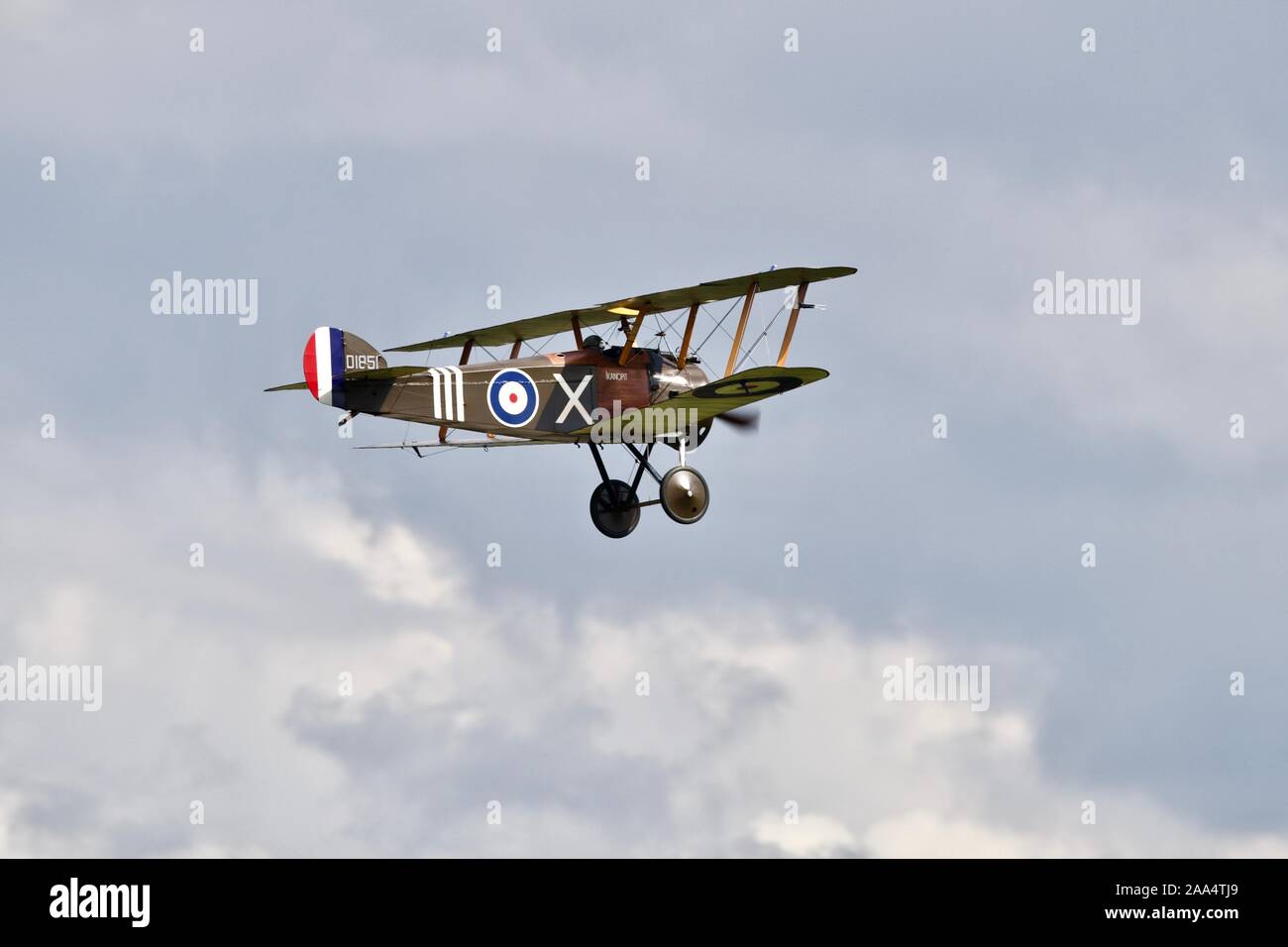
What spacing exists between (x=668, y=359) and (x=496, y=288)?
13.4 feet

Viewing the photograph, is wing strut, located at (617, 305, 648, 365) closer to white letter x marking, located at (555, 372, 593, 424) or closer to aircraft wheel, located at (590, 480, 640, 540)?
white letter x marking, located at (555, 372, 593, 424)

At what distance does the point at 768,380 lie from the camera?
37.0m

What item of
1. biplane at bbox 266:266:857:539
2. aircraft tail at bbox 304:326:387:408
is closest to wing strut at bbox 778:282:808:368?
biplane at bbox 266:266:857:539

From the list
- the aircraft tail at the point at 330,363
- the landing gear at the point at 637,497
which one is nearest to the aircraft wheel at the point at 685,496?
the landing gear at the point at 637,497

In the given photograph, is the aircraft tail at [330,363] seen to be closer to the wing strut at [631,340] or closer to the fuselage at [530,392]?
the fuselage at [530,392]

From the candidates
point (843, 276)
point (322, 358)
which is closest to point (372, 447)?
point (322, 358)

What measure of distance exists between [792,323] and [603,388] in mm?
3214

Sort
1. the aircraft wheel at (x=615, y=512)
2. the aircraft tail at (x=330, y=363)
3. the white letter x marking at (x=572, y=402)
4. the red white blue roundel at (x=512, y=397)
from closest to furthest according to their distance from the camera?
the aircraft tail at (x=330, y=363)
the red white blue roundel at (x=512, y=397)
the white letter x marking at (x=572, y=402)
the aircraft wheel at (x=615, y=512)

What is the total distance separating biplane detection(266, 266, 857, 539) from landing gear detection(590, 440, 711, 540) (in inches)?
0.6

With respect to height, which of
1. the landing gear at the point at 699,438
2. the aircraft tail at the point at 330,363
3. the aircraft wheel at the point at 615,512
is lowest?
the aircraft wheel at the point at 615,512

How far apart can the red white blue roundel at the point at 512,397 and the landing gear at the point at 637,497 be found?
135 centimetres

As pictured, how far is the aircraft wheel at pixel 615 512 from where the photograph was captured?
39781 millimetres

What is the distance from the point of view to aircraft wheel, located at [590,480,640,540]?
131ft
